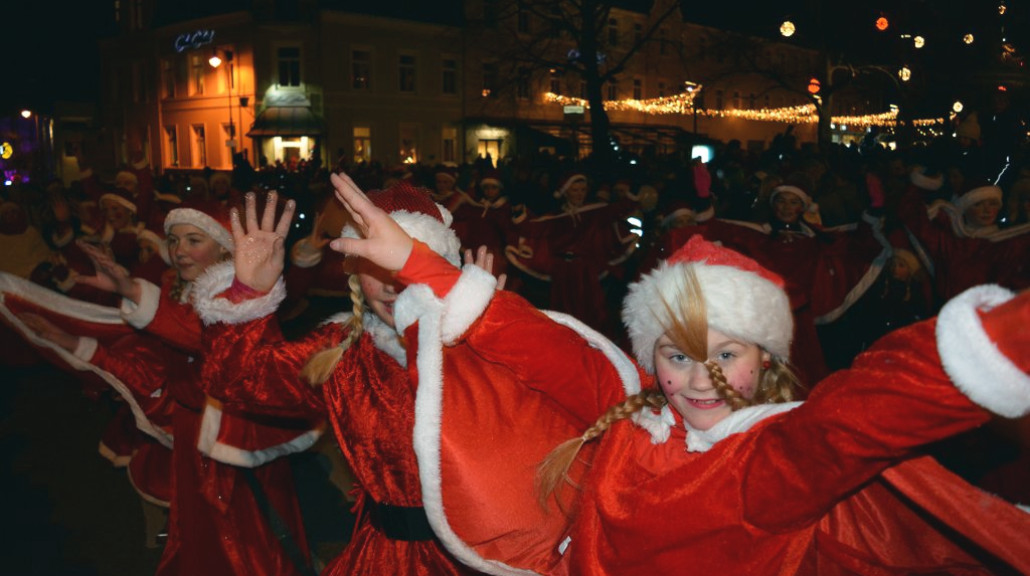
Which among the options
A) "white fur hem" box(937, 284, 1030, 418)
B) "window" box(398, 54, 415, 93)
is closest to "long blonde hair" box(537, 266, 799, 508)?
"white fur hem" box(937, 284, 1030, 418)

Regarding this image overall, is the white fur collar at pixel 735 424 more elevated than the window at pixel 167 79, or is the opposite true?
the window at pixel 167 79

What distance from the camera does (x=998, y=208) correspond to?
7492 mm

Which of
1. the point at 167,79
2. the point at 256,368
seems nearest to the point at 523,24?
the point at 167,79

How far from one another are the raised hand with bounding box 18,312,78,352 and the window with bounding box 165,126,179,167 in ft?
124

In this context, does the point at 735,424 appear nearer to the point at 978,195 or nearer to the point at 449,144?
the point at 978,195

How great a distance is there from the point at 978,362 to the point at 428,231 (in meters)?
1.83

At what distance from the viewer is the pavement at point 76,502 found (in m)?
4.98

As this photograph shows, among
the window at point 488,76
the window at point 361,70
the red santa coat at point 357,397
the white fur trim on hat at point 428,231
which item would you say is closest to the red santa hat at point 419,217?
the white fur trim on hat at point 428,231

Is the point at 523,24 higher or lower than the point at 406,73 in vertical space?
higher

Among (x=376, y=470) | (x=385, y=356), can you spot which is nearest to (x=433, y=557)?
(x=376, y=470)

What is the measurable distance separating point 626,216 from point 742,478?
373 inches

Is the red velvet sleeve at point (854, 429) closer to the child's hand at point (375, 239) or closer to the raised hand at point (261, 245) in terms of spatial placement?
the child's hand at point (375, 239)

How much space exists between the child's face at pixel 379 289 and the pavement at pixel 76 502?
283 cm

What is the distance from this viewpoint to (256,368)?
300 centimetres
